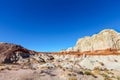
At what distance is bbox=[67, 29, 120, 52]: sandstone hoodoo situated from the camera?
370 ft

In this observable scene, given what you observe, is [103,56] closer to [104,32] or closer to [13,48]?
[13,48]

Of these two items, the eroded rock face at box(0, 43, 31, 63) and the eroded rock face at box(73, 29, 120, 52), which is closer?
the eroded rock face at box(0, 43, 31, 63)

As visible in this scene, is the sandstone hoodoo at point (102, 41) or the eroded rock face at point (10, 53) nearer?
the eroded rock face at point (10, 53)

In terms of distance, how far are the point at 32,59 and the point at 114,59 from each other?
2361 cm

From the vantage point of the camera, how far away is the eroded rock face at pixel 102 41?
11269cm

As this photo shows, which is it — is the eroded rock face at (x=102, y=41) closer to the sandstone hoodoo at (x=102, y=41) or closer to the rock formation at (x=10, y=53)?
the sandstone hoodoo at (x=102, y=41)

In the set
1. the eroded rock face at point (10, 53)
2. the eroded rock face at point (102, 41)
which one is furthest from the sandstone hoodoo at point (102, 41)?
the eroded rock face at point (10, 53)

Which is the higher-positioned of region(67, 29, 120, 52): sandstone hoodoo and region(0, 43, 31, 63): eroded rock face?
region(67, 29, 120, 52): sandstone hoodoo

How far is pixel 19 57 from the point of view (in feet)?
137

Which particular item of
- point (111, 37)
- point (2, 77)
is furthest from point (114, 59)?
point (111, 37)

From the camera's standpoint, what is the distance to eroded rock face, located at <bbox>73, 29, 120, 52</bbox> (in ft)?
370

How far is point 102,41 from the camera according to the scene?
381ft

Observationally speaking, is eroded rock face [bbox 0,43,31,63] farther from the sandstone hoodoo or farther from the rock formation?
the sandstone hoodoo

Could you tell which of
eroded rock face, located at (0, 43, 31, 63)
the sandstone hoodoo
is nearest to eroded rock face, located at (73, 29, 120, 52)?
the sandstone hoodoo
